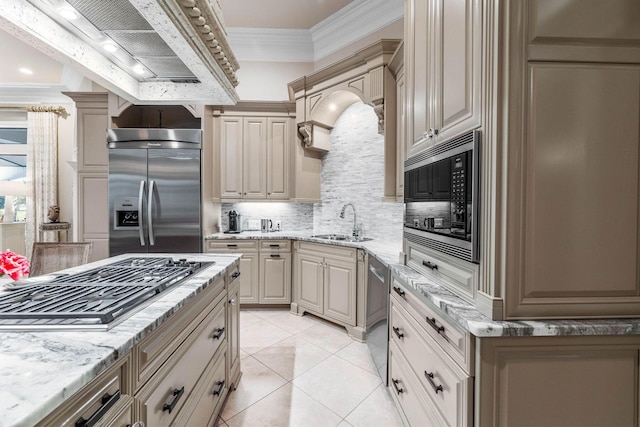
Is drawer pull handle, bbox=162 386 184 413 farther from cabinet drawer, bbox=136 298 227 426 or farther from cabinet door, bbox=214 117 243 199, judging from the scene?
cabinet door, bbox=214 117 243 199

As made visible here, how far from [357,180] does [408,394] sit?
8.08 feet

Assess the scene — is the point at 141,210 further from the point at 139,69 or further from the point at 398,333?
the point at 398,333

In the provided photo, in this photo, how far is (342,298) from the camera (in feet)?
9.88

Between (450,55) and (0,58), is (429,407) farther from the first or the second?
(0,58)

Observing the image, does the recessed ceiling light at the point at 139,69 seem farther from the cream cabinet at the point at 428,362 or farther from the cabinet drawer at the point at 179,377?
the cream cabinet at the point at 428,362

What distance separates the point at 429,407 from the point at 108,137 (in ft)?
12.9

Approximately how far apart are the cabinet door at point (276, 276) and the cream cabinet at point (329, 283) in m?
0.12

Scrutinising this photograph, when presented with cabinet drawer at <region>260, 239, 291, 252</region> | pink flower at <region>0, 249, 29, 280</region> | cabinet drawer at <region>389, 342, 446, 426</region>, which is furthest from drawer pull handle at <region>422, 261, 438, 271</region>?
cabinet drawer at <region>260, 239, 291, 252</region>

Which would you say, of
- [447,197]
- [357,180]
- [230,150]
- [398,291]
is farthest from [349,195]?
[447,197]

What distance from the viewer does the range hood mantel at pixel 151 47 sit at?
1.00 meters

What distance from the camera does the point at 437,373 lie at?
1.25m

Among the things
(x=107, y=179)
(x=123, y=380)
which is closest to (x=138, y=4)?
(x=123, y=380)

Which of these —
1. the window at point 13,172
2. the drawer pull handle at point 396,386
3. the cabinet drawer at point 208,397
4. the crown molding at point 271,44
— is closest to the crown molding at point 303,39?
the crown molding at point 271,44

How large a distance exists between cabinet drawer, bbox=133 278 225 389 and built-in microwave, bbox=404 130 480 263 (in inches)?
46.4
